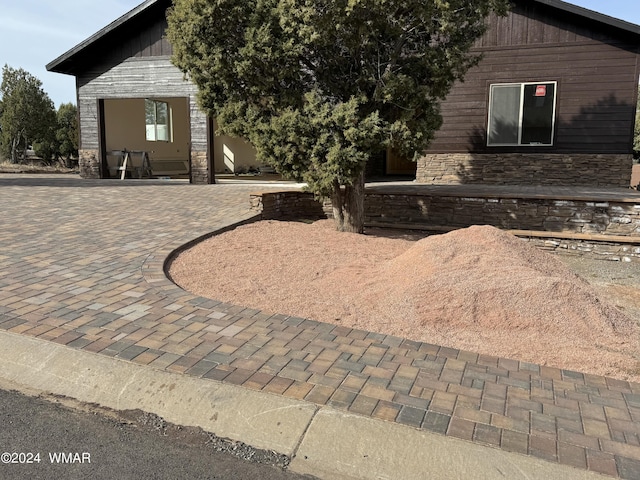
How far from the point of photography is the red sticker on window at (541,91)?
1339 centimetres

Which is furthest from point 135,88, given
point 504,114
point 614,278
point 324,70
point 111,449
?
point 111,449

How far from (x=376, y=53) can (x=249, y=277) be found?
13.2ft

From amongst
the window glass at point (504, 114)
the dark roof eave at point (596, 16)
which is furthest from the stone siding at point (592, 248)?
the dark roof eave at point (596, 16)

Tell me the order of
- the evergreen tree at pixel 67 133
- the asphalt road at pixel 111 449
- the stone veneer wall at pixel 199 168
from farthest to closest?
the evergreen tree at pixel 67 133
the stone veneer wall at pixel 199 168
the asphalt road at pixel 111 449

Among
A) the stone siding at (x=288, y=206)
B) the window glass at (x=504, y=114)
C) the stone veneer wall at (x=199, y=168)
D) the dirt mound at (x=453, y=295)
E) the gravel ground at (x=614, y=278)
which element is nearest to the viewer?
the dirt mound at (x=453, y=295)

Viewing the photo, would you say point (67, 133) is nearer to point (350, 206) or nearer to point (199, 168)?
point (199, 168)

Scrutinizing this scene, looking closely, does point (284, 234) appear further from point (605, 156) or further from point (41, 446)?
point (605, 156)

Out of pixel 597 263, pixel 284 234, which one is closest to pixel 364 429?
pixel 284 234

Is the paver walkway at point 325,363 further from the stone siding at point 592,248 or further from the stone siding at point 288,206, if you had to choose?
the stone siding at point 592,248

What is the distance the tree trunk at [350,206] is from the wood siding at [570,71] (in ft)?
22.2

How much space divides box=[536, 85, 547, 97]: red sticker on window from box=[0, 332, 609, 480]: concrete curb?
12725mm

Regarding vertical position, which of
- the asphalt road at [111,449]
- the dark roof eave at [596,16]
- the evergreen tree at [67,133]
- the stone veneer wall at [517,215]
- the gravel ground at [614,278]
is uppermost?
the dark roof eave at [596,16]

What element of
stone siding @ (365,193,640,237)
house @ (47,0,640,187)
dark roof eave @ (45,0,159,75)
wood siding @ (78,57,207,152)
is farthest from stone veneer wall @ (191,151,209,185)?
stone siding @ (365,193,640,237)

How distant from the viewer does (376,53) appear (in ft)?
25.4
